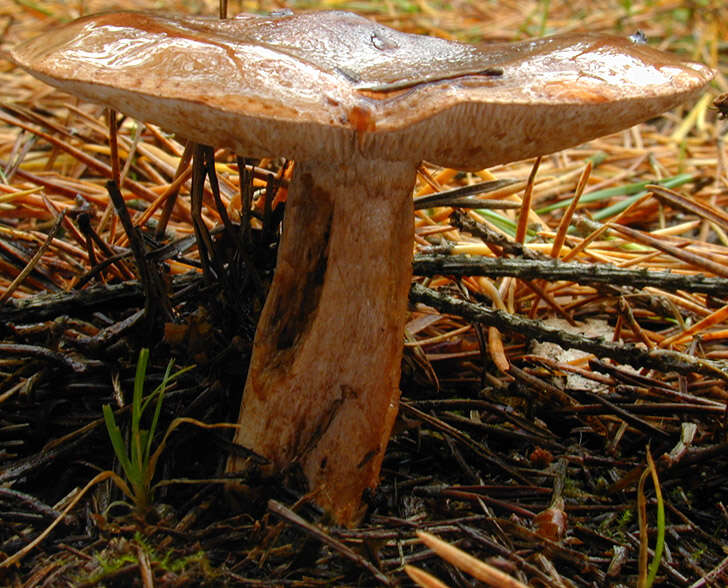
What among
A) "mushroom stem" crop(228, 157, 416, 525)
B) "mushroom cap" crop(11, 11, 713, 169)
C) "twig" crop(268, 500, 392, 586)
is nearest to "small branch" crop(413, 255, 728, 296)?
"mushroom stem" crop(228, 157, 416, 525)

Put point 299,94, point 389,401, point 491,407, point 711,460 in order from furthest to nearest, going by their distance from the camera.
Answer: point 491,407, point 711,460, point 389,401, point 299,94

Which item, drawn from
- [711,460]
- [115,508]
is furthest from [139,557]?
[711,460]

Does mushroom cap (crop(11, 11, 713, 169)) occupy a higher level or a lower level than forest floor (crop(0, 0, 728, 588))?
higher

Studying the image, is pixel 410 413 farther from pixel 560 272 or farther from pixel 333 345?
pixel 560 272

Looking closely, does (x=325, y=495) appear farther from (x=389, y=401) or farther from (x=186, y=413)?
(x=186, y=413)

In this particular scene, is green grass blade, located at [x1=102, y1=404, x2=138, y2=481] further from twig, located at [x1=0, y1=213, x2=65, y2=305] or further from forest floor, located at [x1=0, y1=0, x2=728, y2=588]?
twig, located at [x1=0, y1=213, x2=65, y2=305]

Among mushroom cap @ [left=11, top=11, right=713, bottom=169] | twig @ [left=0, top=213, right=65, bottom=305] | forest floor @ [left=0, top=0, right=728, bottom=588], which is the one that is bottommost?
forest floor @ [left=0, top=0, right=728, bottom=588]
